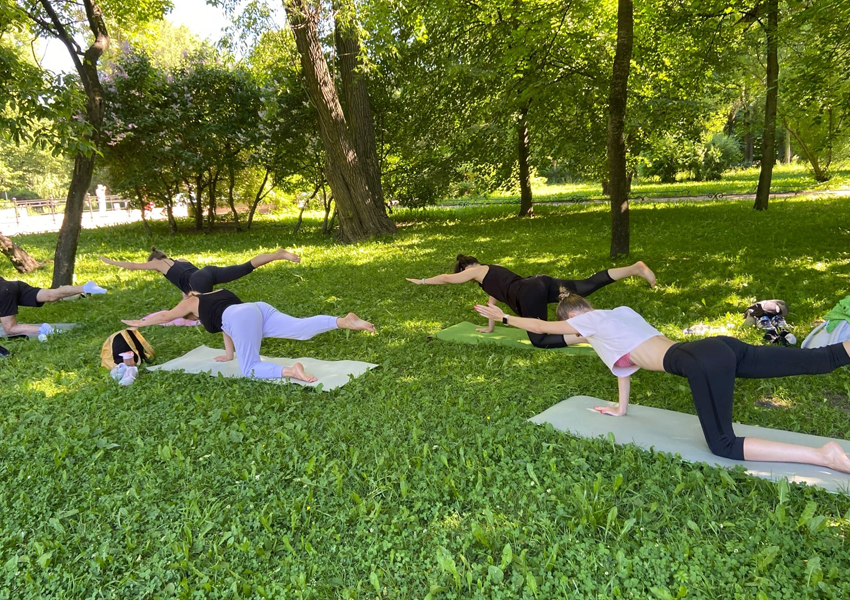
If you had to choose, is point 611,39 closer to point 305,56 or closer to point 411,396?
point 305,56

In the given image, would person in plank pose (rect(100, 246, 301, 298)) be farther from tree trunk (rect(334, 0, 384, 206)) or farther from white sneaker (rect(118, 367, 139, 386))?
tree trunk (rect(334, 0, 384, 206))

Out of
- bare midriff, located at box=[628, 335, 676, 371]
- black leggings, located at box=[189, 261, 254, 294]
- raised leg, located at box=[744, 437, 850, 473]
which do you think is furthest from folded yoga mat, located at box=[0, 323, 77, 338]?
raised leg, located at box=[744, 437, 850, 473]

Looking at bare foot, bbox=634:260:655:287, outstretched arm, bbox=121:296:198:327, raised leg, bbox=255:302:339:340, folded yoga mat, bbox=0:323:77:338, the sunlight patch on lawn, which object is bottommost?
the sunlight patch on lawn

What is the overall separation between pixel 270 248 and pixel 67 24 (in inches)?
255

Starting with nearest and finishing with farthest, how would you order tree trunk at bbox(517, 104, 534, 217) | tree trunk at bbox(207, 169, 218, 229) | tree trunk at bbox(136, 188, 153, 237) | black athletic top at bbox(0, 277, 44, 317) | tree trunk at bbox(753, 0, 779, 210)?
black athletic top at bbox(0, 277, 44, 317)
tree trunk at bbox(753, 0, 779, 210)
tree trunk at bbox(517, 104, 534, 217)
tree trunk at bbox(136, 188, 153, 237)
tree trunk at bbox(207, 169, 218, 229)

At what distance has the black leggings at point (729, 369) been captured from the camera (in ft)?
10.7

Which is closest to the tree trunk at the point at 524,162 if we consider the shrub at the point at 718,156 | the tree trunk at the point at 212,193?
the tree trunk at the point at 212,193

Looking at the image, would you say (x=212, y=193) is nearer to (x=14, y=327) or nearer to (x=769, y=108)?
(x=14, y=327)

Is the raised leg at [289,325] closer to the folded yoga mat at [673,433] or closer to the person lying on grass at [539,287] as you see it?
the person lying on grass at [539,287]

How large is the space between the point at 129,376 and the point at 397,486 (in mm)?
3729

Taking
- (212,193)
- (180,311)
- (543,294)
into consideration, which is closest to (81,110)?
(180,311)

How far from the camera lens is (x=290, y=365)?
18.7 feet

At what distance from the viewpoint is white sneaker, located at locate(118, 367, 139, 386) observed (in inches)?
217

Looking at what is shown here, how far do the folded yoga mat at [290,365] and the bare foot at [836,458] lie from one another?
3.83 m
